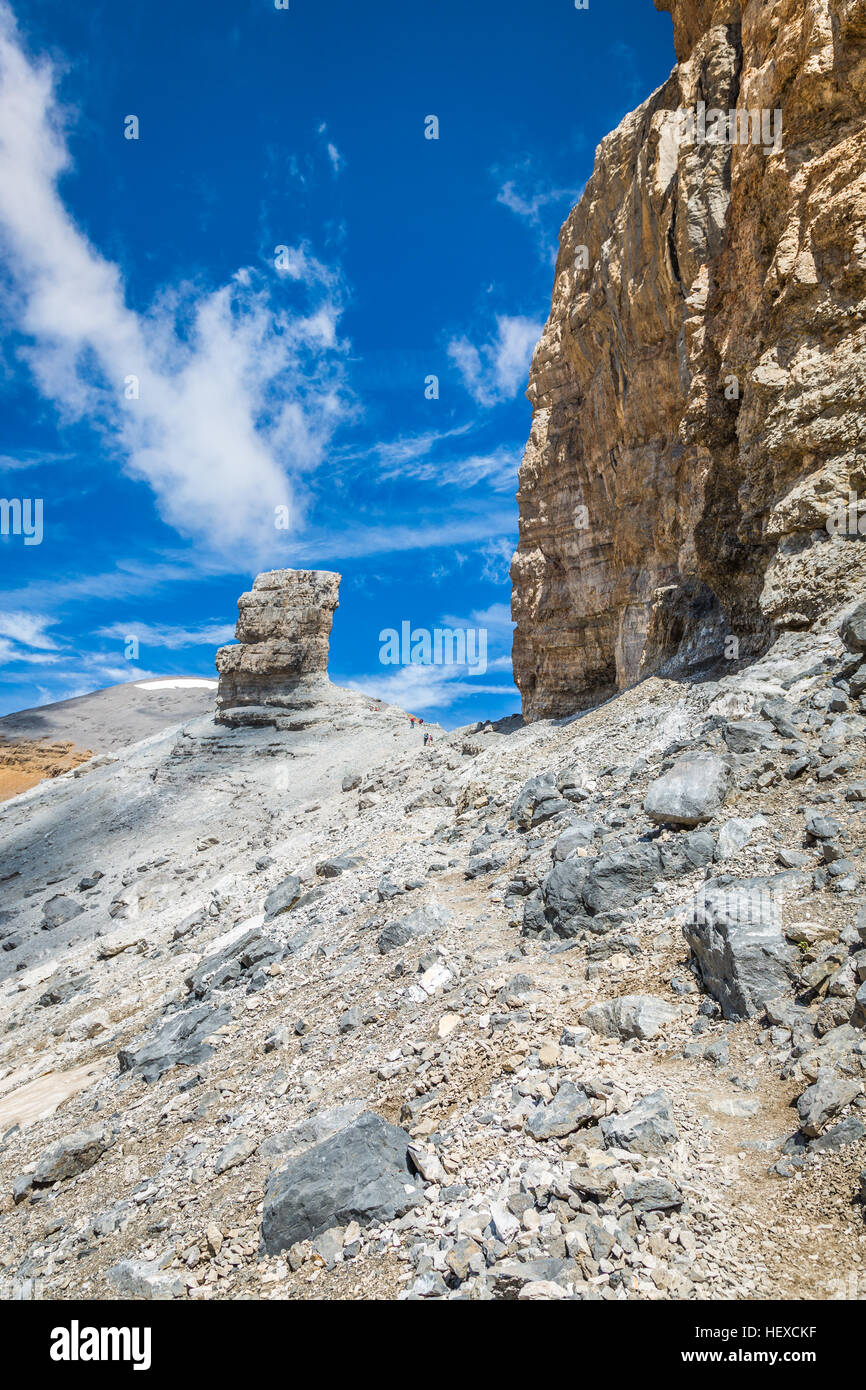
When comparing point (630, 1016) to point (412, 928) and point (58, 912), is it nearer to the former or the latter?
point (412, 928)

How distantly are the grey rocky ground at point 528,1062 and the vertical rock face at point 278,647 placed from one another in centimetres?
3048

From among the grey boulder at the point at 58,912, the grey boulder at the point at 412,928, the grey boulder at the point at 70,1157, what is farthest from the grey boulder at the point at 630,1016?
the grey boulder at the point at 58,912

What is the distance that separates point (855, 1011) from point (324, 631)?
138 feet

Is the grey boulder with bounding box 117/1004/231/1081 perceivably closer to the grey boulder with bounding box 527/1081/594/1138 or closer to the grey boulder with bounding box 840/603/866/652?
the grey boulder with bounding box 527/1081/594/1138

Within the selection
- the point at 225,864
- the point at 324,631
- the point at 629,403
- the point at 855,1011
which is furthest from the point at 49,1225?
the point at 324,631

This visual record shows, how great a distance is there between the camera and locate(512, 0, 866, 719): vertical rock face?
37.0ft

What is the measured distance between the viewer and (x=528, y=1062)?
558cm

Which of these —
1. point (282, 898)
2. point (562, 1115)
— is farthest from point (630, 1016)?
point (282, 898)

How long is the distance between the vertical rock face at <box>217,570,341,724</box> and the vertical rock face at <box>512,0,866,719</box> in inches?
672

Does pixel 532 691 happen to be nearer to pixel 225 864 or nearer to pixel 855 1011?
pixel 225 864

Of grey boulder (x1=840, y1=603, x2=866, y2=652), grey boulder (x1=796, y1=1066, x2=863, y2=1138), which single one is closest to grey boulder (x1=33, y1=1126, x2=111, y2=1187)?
grey boulder (x1=796, y1=1066, x2=863, y2=1138)

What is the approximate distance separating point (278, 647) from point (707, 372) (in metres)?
Result: 32.5

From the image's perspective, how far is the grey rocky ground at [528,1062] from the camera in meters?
3.97
